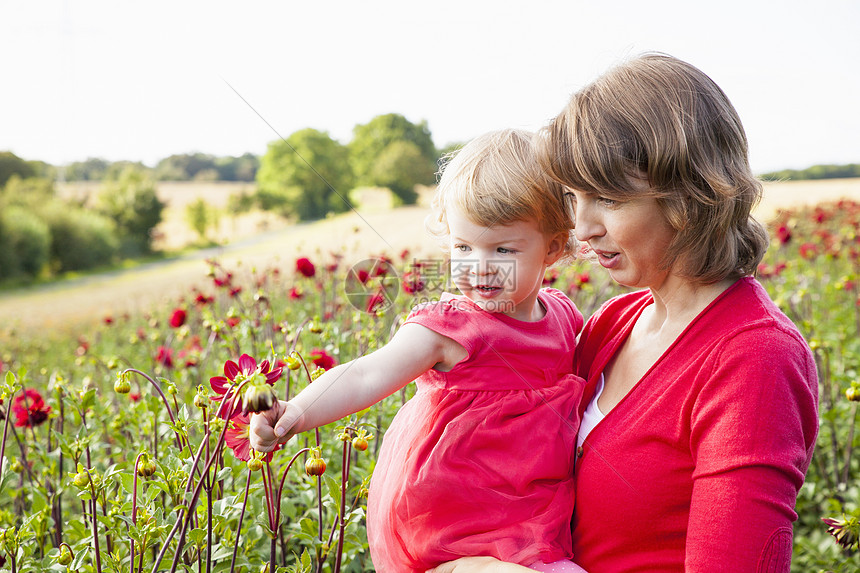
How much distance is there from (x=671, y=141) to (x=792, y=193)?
10543 mm

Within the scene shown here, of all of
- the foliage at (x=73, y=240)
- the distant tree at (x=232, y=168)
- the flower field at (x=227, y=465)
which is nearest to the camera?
the flower field at (x=227, y=465)

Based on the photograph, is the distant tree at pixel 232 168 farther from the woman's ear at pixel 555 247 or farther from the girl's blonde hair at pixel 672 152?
the girl's blonde hair at pixel 672 152

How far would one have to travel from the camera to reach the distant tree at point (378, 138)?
29438mm

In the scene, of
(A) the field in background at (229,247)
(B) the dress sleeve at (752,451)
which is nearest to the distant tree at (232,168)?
(A) the field in background at (229,247)

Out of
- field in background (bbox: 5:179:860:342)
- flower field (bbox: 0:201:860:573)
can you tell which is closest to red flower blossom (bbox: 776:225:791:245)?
field in background (bbox: 5:179:860:342)

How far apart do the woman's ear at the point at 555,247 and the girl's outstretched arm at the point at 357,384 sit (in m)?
0.26

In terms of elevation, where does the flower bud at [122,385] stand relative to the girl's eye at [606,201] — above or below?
below

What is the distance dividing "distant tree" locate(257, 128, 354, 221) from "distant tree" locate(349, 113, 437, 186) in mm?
1670

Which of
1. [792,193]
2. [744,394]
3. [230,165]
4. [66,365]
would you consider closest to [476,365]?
[744,394]

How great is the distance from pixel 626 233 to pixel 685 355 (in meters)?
0.22

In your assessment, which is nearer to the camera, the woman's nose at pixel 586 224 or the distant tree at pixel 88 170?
the woman's nose at pixel 586 224

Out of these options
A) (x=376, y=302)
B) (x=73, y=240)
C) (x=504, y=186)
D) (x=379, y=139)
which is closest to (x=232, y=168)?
(x=73, y=240)

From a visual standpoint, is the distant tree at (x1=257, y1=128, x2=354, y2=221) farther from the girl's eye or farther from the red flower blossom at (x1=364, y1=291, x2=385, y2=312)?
the girl's eye

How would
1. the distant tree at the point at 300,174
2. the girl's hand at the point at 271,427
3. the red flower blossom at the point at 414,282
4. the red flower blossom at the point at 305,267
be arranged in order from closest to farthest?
the girl's hand at the point at 271,427 → the red flower blossom at the point at 414,282 → the red flower blossom at the point at 305,267 → the distant tree at the point at 300,174
